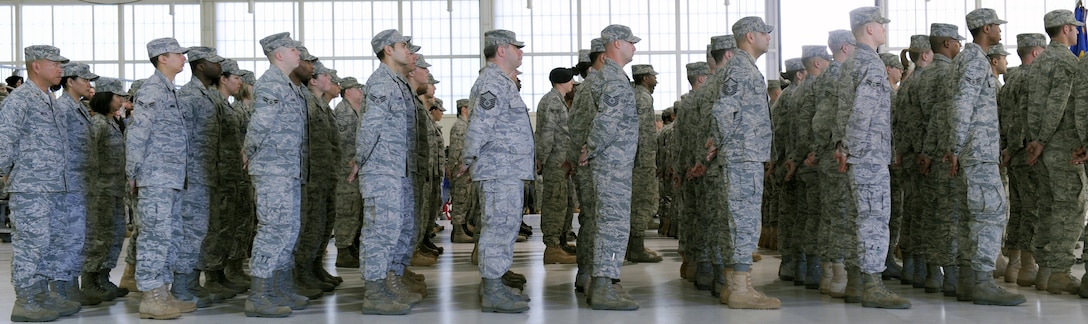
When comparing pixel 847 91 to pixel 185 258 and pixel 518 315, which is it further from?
pixel 185 258

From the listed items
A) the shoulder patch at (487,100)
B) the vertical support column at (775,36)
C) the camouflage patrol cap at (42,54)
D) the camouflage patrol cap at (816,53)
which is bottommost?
the shoulder patch at (487,100)

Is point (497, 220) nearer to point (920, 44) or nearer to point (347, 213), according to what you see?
point (347, 213)

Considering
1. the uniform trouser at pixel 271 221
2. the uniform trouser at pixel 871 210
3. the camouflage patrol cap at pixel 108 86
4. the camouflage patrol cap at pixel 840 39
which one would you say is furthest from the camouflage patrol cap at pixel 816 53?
the camouflage patrol cap at pixel 108 86

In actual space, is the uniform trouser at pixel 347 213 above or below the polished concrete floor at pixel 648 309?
above

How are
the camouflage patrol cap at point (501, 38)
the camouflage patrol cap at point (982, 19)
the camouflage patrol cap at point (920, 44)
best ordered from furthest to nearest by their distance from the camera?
the camouflage patrol cap at point (920, 44) → the camouflage patrol cap at point (982, 19) → the camouflage patrol cap at point (501, 38)

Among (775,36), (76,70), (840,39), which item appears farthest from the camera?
(775,36)

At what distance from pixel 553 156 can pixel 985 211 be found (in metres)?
3.80

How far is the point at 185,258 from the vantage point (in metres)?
6.02

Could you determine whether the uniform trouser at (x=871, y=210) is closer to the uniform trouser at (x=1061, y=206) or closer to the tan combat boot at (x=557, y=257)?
the uniform trouser at (x=1061, y=206)

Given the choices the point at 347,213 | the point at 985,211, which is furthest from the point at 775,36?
the point at 985,211

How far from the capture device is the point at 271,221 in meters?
5.54

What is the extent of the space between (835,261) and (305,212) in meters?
3.46

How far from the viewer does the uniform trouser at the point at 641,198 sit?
28.7 ft

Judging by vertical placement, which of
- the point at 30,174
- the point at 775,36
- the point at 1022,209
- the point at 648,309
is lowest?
the point at 648,309
